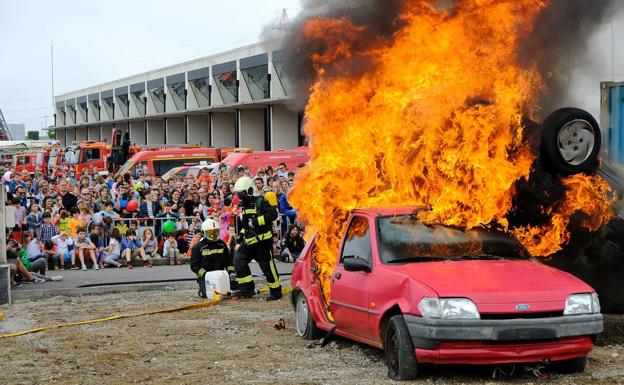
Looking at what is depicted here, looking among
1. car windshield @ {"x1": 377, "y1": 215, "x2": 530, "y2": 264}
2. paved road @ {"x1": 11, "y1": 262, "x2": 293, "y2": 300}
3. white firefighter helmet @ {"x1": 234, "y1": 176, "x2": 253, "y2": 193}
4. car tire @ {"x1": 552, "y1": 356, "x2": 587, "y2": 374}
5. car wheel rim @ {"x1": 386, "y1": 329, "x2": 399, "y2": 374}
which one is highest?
white firefighter helmet @ {"x1": 234, "y1": 176, "x2": 253, "y2": 193}

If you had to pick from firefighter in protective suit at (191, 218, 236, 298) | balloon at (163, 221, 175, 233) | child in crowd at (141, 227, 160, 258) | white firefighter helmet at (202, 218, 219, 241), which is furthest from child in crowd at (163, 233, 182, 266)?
white firefighter helmet at (202, 218, 219, 241)

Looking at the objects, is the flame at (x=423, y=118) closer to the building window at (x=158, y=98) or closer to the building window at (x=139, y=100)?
the building window at (x=158, y=98)

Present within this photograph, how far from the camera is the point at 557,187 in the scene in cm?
884

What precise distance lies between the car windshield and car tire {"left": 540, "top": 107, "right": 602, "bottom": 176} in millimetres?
847

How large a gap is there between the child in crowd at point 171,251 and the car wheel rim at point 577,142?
1244cm

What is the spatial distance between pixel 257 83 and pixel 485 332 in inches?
1630

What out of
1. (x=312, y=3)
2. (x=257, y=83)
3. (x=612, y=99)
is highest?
(x=257, y=83)

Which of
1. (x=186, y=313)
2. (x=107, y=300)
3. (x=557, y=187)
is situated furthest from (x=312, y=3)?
(x=107, y=300)

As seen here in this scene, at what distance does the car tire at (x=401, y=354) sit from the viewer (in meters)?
7.42

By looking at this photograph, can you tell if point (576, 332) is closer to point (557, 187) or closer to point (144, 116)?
point (557, 187)

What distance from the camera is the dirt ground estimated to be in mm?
7809

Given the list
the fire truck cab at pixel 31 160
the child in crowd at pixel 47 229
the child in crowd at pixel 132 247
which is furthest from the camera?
the fire truck cab at pixel 31 160

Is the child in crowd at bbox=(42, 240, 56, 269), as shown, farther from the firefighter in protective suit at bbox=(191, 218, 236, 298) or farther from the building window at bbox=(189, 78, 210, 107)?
the building window at bbox=(189, 78, 210, 107)

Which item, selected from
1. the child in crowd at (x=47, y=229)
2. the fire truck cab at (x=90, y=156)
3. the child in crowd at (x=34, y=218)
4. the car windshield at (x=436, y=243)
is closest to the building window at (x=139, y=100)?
the fire truck cab at (x=90, y=156)
